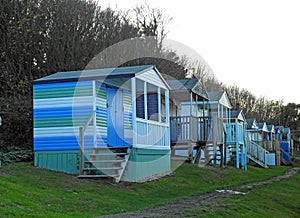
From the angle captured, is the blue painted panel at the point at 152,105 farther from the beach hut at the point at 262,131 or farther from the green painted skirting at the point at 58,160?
the beach hut at the point at 262,131

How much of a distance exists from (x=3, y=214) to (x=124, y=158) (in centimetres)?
785

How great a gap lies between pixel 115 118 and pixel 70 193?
594cm

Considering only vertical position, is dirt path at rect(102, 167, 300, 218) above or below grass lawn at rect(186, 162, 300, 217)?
above

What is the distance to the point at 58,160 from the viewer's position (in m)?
17.1

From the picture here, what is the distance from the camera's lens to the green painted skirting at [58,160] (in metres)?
16.8

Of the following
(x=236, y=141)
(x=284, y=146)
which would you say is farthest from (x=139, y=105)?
(x=284, y=146)

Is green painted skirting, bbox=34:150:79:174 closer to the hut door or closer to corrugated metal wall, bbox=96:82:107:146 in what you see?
corrugated metal wall, bbox=96:82:107:146

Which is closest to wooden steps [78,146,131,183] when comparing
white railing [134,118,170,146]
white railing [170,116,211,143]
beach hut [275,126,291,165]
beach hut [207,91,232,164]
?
white railing [134,118,170,146]

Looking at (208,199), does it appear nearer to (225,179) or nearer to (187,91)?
(225,179)

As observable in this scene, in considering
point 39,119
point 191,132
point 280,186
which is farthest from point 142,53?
point 39,119

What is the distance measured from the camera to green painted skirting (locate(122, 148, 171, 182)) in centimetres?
1691

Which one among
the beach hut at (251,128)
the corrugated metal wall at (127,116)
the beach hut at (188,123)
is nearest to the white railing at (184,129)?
the beach hut at (188,123)

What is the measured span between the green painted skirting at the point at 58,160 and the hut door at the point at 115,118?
66.2 inches

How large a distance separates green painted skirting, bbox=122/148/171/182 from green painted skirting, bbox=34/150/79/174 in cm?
171
